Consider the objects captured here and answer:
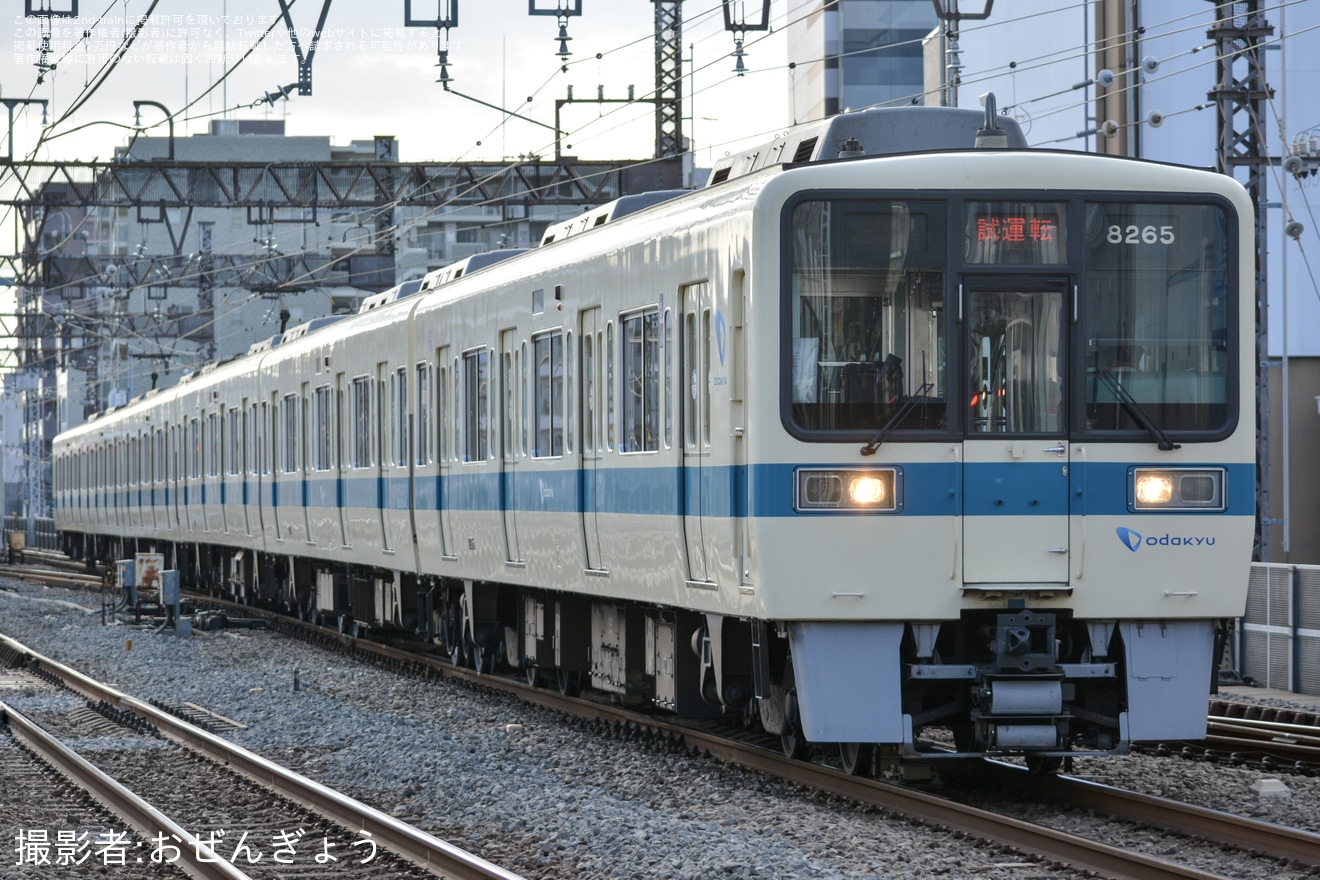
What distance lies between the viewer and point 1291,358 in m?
31.6

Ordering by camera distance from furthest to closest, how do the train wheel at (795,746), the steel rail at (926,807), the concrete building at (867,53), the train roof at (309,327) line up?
the concrete building at (867,53) → the train roof at (309,327) → the train wheel at (795,746) → the steel rail at (926,807)

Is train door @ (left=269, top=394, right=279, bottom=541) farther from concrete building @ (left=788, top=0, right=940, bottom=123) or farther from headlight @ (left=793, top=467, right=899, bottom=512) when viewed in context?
concrete building @ (left=788, top=0, right=940, bottom=123)

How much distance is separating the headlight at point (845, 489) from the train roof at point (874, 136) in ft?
5.20

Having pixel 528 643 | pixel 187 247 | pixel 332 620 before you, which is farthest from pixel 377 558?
pixel 187 247

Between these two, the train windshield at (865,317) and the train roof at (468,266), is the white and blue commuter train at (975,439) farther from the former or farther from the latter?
the train roof at (468,266)

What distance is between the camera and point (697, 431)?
10297 millimetres

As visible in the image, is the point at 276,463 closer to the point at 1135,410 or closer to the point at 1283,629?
the point at 1283,629

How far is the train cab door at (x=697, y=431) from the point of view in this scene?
10.1 meters

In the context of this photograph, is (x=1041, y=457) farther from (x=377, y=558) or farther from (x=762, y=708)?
(x=377, y=558)

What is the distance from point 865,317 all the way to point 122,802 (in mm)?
4384

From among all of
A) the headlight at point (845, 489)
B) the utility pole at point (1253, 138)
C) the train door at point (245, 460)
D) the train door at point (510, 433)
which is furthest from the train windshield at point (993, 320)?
the train door at point (245, 460)

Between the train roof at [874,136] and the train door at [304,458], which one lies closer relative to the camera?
the train roof at [874,136]

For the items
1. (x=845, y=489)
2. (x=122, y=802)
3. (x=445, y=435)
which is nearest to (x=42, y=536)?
(x=445, y=435)

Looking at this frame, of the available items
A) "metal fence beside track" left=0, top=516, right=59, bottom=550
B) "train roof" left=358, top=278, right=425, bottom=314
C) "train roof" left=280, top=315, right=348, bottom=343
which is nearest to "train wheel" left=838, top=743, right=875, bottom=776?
"train roof" left=358, top=278, right=425, bottom=314
